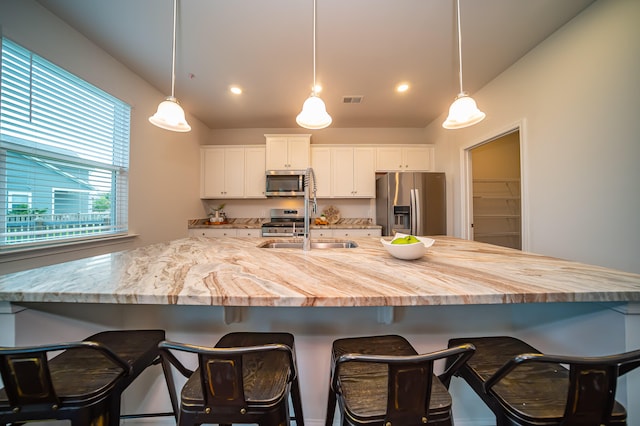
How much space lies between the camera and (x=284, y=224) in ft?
11.6

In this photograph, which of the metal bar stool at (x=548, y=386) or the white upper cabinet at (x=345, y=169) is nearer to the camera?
the metal bar stool at (x=548, y=386)

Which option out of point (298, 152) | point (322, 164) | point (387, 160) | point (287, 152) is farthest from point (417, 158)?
point (287, 152)

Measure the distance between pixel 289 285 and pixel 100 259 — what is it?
A: 111cm

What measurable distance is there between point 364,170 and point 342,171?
37 centimetres

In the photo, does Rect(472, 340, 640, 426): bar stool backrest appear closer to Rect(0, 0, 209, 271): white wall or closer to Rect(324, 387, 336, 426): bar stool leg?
Rect(324, 387, 336, 426): bar stool leg

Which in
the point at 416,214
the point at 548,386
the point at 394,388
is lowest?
the point at 548,386

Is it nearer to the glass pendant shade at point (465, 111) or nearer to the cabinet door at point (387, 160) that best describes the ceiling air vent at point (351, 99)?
the cabinet door at point (387, 160)

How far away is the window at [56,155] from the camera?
59.0 inches

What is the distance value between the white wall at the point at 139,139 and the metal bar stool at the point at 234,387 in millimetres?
1960

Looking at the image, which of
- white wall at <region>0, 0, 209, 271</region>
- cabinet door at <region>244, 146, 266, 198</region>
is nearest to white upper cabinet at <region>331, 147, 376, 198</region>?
cabinet door at <region>244, 146, 266, 198</region>

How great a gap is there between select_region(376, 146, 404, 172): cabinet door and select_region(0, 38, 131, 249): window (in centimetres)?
333

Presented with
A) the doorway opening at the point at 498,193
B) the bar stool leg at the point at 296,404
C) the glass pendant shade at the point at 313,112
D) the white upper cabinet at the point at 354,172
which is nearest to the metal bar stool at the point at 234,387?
the bar stool leg at the point at 296,404

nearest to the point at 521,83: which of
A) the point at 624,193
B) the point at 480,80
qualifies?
the point at 480,80

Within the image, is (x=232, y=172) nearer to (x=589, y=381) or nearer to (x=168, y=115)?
(x=168, y=115)
